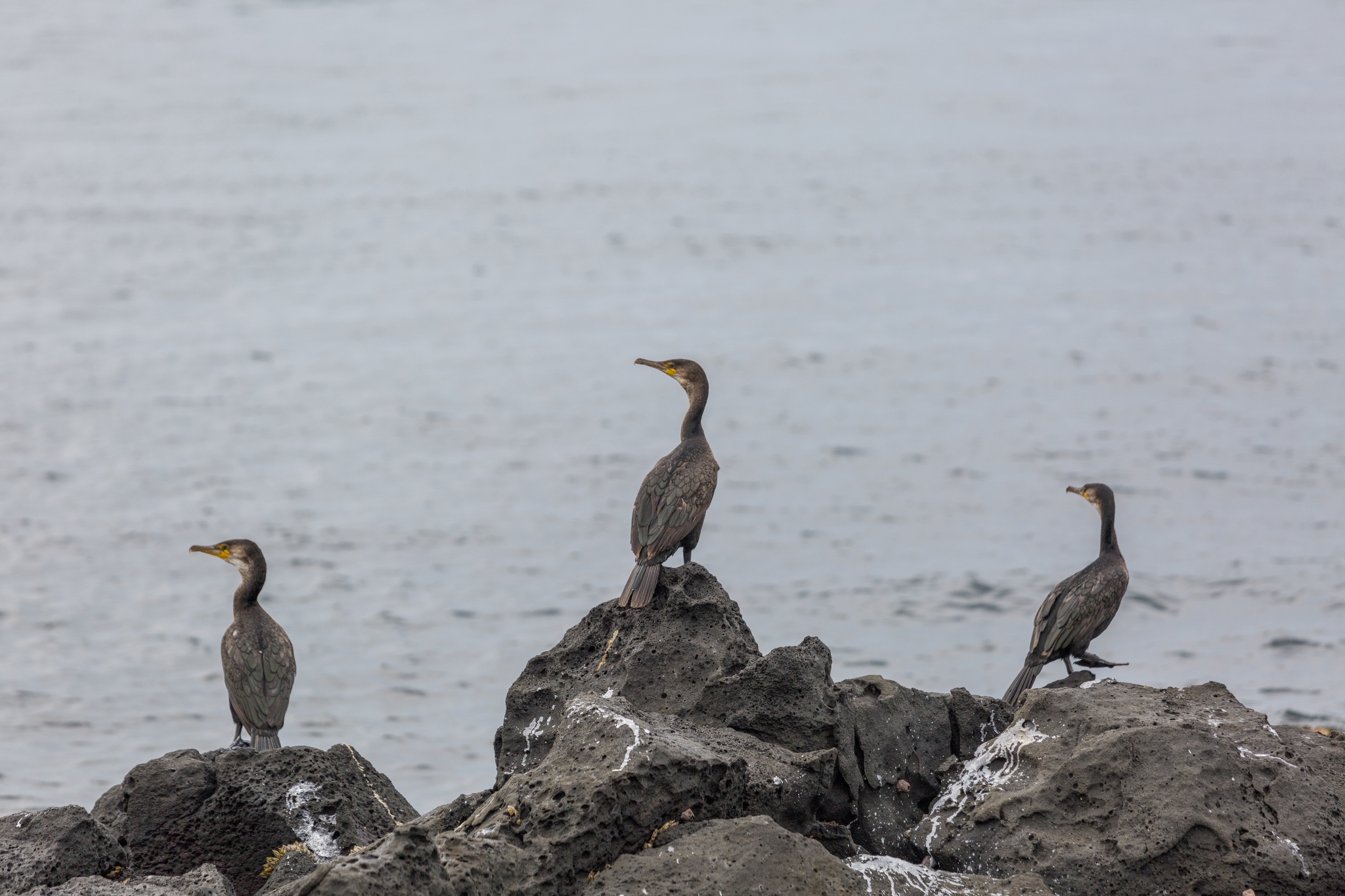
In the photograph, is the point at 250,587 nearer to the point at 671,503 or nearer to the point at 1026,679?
the point at 671,503

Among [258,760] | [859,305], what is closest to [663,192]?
[859,305]

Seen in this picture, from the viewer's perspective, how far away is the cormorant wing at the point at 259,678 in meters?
8.67

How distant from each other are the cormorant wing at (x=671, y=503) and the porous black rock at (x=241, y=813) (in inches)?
74.8

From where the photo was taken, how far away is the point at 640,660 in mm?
7160

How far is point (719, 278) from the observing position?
40.9 m

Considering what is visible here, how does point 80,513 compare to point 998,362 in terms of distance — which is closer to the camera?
point 80,513

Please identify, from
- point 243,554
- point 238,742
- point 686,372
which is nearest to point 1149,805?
point 686,372

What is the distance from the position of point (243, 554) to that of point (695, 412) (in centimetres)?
306

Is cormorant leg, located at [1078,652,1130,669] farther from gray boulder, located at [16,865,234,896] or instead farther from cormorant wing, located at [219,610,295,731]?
gray boulder, located at [16,865,234,896]

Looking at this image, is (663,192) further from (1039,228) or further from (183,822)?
(183,822)

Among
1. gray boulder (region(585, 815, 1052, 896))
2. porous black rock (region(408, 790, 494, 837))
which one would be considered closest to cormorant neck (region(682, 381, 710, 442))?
porous black rock (region(408, 790, 494, 837))

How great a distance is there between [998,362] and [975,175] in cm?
1174

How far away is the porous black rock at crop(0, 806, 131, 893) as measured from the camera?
21.0 ft

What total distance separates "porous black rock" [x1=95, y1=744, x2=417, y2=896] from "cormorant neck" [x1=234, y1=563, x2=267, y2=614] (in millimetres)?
1726
